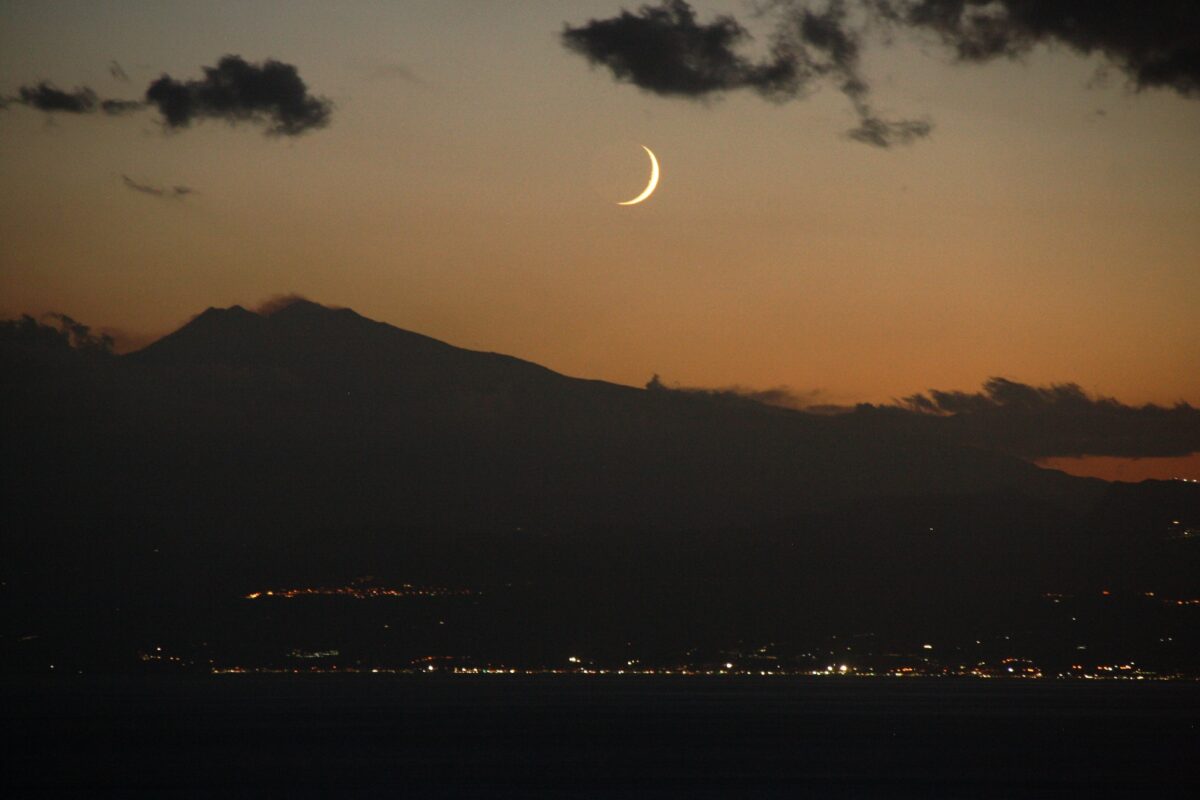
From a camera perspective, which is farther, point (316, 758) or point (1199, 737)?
point (1199, 737)

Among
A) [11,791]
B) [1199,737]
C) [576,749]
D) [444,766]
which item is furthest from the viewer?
[1199,737]

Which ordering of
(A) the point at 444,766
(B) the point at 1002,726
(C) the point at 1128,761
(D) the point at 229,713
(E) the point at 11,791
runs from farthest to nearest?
(D) the point at 229,713 < (B) the point at 1002,726 < (C) the point at 1128,761 < (A) the point at 444,766 < (E) the point at 11,791

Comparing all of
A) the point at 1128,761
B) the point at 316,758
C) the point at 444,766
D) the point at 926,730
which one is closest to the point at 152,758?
the point at 316,758

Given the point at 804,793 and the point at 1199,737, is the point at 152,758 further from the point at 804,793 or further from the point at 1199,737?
the point at 1199,737

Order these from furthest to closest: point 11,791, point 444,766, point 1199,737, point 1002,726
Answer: point 1002,726, point 1199,737, point 444,766, point 11,791

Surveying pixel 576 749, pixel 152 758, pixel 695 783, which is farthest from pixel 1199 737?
pixel 152 758

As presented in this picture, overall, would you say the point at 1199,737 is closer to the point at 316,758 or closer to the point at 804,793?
the point at 804,793

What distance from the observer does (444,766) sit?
4050 inches

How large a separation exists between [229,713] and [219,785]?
92116mm

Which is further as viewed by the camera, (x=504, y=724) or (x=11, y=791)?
(x=504, y=724)

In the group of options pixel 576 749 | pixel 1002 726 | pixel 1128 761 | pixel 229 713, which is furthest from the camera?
pixel 229 713

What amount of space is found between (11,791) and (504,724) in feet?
272

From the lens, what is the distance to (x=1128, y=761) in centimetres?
11081

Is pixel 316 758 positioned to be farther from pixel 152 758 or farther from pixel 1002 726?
pixel 1002 726
